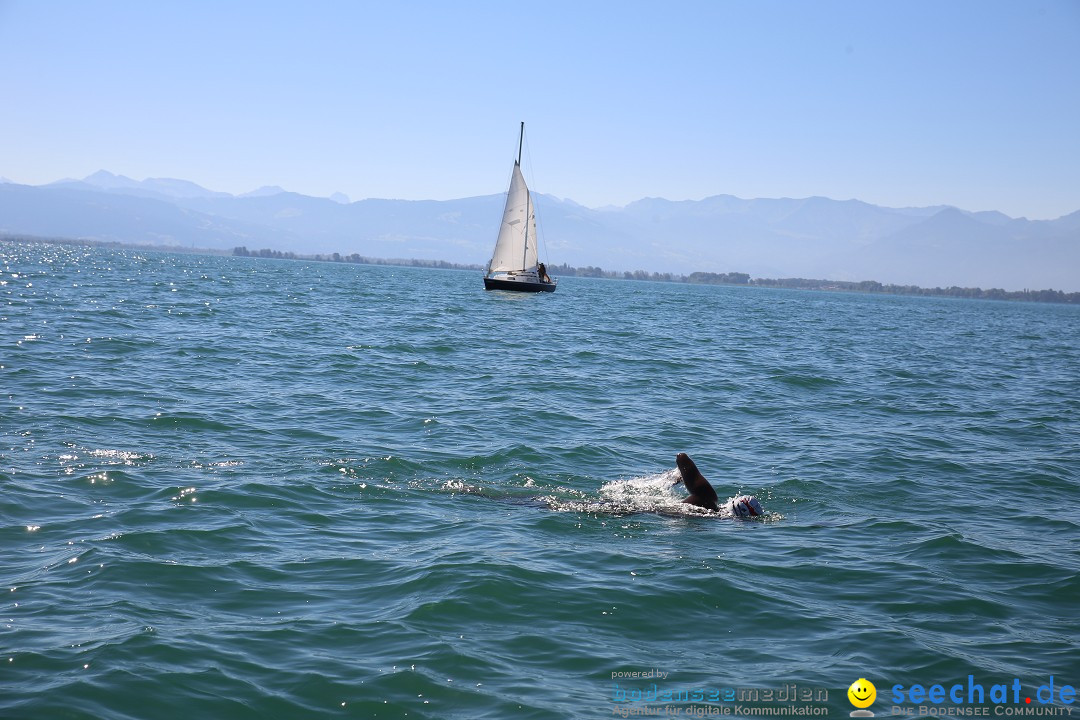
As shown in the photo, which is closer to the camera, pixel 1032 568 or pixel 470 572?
pixel 470 572

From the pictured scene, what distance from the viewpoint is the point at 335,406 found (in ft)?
60.6

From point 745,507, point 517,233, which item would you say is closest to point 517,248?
point 517,233

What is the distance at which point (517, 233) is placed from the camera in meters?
65.1

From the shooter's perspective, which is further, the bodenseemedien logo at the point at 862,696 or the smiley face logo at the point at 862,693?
the smiley face logo at the point at 862,693

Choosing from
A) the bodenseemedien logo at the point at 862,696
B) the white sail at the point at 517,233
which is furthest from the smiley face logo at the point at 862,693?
the white sail at the point at 517,233

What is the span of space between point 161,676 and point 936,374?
30.4m

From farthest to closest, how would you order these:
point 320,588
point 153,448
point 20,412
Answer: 1. point 20,412
2. point 153,448
3. point 320,588

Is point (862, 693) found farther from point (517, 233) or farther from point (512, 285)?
point (512, 285)

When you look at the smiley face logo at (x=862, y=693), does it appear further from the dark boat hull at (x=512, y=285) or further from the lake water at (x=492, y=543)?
the dark boat hull at (x=512, y=285)

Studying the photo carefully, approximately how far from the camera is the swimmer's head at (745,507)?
1215 centimetres

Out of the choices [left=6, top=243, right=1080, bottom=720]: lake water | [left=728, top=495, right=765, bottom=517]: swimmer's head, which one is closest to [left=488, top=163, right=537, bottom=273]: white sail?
[left=6, top=243, right=1080, bottom=720]: lake water

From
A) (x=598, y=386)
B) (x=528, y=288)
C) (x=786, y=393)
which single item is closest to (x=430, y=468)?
(x=598, y=386)

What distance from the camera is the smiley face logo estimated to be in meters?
6.84

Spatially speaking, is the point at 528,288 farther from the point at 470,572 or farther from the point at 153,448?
the point at 470,572
